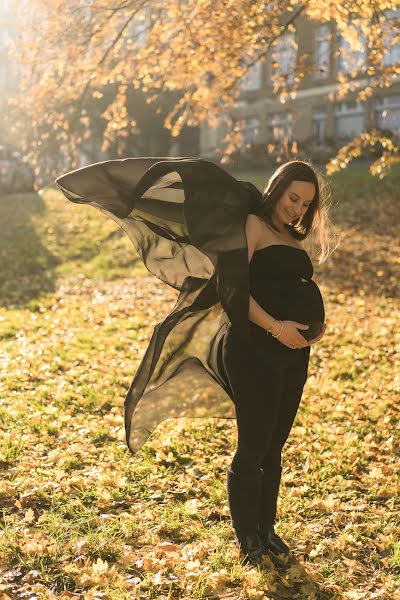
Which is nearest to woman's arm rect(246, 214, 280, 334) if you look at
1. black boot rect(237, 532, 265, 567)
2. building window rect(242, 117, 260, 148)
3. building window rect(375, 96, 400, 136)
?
black boot rect(237, 532, 265, 567)

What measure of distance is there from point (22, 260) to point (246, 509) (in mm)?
13630

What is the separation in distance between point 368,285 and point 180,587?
10.3 meters

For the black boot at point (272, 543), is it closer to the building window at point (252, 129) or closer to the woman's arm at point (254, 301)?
the woman's arm at point (254, 301)

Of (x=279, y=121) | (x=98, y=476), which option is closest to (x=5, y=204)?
(x=279, y=121)

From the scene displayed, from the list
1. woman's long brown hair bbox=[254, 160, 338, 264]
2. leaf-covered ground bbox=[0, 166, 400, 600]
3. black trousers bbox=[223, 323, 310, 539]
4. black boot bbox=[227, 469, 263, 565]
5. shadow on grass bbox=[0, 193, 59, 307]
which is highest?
woman's long brown hair bbox=[254, 160, 338, 264]

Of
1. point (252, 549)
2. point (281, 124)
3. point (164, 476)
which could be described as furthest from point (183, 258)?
point (281, 124)

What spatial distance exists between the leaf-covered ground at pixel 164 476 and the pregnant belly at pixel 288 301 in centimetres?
146

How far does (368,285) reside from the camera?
1384 cm

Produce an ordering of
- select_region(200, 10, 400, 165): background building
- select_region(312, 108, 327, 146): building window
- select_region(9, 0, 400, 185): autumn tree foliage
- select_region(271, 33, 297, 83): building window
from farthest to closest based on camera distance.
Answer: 1. select_region(312, 108, 327, 146): building window
2. select_region(200, 10, 400, 165): background building
3. select_region(271, 33, 297, 83): building window
4. select_region(9, 0, 400, 185): autumn tree foliage

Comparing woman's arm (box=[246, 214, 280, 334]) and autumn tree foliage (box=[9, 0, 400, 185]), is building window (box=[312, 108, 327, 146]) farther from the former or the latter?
woman's arm (box=[246, 214, 280, 334])

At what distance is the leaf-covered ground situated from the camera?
4.28 metres

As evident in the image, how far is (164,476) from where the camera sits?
5.92m

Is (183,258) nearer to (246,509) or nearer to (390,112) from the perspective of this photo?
(246,509)

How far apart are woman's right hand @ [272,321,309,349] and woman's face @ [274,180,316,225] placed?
1.83 feet
